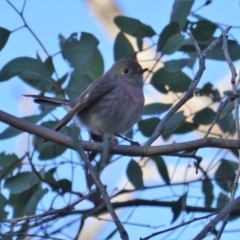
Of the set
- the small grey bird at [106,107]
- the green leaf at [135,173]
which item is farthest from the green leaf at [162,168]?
the small grey bird at [106,107]

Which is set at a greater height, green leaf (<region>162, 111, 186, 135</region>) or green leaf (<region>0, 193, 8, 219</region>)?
green leaf (<region>162, 111, 186, 135</region>)

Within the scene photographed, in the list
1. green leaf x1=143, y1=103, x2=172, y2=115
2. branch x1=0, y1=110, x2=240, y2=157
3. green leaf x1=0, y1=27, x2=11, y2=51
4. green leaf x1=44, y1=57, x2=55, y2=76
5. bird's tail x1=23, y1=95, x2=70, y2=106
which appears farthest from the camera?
green leaf x1=143, y1=103, x2=172, y2=115

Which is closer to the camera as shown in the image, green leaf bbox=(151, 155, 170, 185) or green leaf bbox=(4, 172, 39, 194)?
green leaf bbox=(4, 172, 39, 194)

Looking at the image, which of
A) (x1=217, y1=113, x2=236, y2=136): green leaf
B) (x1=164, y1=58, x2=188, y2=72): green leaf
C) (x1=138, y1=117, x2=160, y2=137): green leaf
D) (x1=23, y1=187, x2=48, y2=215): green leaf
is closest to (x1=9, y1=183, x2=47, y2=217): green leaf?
(x1=23, y1=187, x2=48, y2=215): green leaf

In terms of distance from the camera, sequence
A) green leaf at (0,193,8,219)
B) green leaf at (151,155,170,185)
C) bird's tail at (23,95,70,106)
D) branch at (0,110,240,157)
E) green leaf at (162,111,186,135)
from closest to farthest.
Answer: branch at (0,110,240,157)
green leaf at (0,193,8,219)
bird's tail at (23,95,70,106)
green leaf at (162,111,186,135)
green leaf at (151,155,170,185)

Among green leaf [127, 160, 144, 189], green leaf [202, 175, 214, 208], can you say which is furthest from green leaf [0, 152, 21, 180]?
green leaf [202, 175, 214, 208]

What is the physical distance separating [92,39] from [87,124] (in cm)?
45

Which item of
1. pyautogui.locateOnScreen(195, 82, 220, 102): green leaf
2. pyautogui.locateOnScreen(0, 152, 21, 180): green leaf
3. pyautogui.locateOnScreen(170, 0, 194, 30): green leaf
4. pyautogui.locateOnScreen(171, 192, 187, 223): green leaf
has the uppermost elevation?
pyautogui.locateOnScreen(170, 0, 194, 30): green leaf

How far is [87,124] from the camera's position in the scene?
3.98 metres

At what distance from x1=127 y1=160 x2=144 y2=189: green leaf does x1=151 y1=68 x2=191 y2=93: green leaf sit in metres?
0.46

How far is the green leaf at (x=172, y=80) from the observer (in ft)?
13.6

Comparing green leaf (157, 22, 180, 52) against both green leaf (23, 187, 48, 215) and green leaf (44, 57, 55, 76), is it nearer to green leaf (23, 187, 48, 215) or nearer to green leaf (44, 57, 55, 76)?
green leaf (44, 57, 55, 76)

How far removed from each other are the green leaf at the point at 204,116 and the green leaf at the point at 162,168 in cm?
30

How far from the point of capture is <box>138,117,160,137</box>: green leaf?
13.1ft
